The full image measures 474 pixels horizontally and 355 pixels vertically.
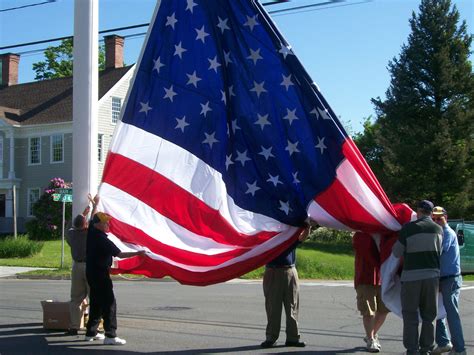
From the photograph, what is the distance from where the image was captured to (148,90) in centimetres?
924

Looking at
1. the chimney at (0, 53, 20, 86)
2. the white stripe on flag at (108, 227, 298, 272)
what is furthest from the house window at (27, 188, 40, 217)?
the white stripe on flag at (108, 227, 298, 272)

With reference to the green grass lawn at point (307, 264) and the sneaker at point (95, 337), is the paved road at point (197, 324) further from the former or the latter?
the green grass lawn at point (307, 264)

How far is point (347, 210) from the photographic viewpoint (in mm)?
8406

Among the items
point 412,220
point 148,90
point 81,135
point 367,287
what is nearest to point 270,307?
point 367,287

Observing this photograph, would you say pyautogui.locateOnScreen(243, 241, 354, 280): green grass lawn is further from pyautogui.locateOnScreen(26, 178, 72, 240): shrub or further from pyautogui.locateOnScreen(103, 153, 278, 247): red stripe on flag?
Result: pyautogui.locateOnScreen(103, 153, 278, 247): red stripe on flag

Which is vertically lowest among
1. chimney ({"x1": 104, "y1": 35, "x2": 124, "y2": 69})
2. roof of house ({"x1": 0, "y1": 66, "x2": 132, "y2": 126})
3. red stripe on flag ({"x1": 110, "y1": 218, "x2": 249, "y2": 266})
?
red stripe on flag ({"x1": 110, "y1": 218, "x2": 249, "y2": 266})

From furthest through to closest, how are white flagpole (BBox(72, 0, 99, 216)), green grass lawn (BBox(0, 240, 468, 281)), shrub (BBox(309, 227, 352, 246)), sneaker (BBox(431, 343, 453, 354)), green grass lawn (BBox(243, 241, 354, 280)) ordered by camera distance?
shrub (BBox(309, 227, 352, 246))
green grass lawn (BBox(243, 241, 354, 280))
green grass lawn (BBox(0, 240, 468, 281))
white flagpole (BBox(72, 0, 99, 216))
sneaker (BBox(431, 343, 453, 354))

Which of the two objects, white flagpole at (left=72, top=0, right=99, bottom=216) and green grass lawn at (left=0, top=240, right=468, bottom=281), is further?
green grass lawn at (left=0, top=240, right=468, bottom=281)

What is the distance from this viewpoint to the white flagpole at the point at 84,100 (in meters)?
10.5

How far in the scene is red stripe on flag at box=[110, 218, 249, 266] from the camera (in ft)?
28.4

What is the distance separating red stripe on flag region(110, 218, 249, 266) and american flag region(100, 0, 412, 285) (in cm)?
1

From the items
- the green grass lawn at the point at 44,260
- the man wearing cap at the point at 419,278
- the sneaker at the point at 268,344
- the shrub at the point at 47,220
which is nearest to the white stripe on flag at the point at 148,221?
the sneaker at the point at 268,344

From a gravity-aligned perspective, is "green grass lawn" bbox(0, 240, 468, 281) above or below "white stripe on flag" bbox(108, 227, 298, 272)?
below

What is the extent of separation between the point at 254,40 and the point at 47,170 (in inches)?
1450
